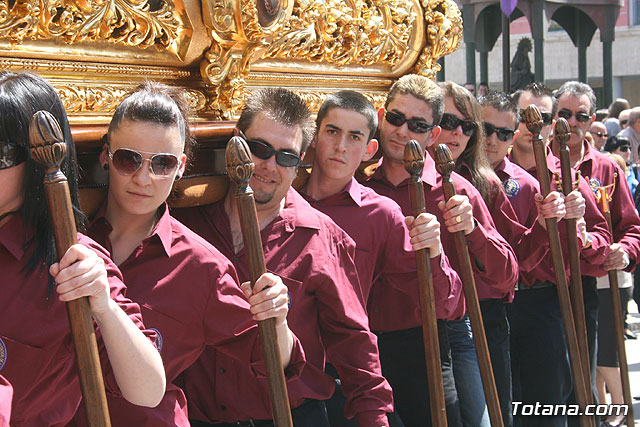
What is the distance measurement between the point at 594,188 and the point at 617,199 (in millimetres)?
239

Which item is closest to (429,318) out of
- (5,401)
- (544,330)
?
(5,401)

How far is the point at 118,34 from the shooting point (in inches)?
98.4

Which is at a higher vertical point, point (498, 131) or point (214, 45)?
point (214, 45)

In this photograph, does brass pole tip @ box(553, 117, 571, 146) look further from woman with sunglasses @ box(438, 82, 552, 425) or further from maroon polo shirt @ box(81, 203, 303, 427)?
maroon polo shirt @ box(81, 203, 303, 427)

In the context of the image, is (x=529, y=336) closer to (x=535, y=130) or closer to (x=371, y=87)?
(x=535, y=130)

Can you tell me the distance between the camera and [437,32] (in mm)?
3805

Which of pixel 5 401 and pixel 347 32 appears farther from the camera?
pixel 347 32

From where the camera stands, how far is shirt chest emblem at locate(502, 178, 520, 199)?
13.5 feet

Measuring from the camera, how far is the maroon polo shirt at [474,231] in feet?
11.2

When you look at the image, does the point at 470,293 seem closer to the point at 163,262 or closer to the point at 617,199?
the point at 163,262

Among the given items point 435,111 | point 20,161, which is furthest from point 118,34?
point 435,111

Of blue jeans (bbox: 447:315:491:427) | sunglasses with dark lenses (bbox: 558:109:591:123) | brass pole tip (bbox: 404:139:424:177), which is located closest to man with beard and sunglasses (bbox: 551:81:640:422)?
sunglasses with dark lenses (bbox: 558:109:591:123)

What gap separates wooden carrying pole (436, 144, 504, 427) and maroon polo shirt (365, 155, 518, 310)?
0.34m

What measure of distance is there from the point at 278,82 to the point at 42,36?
1.09 m
